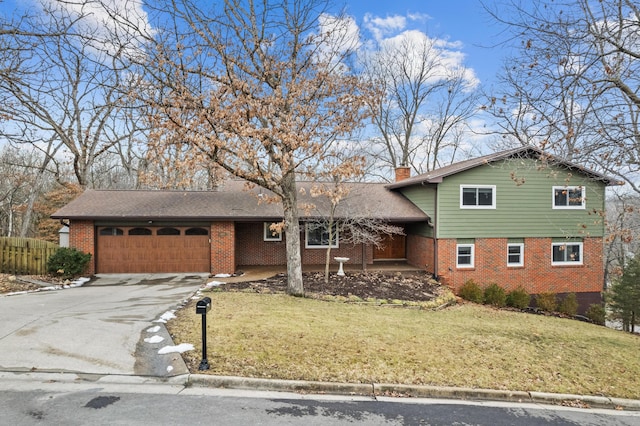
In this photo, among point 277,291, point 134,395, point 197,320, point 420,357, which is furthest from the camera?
point 277,291

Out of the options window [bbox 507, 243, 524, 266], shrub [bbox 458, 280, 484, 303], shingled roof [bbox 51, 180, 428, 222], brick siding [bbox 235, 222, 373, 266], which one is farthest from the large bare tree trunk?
window [bbox 507, 243, 524, 266]

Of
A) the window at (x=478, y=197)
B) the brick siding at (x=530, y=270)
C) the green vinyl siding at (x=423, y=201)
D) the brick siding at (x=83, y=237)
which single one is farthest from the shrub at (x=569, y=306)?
the brick siding at (x=83, y=237)

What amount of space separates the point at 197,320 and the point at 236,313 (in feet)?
3.18

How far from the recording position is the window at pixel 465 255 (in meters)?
16.1

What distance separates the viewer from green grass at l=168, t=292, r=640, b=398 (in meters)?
5.29

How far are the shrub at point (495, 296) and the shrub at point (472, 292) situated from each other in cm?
23

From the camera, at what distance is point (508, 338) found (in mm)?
7914

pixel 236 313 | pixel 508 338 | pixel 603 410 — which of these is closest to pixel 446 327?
pixel 508 338

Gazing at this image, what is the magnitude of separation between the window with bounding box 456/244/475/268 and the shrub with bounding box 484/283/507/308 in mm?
1557

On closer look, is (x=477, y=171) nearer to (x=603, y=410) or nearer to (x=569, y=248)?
(x=569, y=248)

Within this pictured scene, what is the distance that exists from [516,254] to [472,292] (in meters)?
3.57

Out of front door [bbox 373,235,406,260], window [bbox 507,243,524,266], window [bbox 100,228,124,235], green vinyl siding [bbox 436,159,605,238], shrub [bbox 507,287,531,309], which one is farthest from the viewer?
front door [bbox 373,235,406,260]

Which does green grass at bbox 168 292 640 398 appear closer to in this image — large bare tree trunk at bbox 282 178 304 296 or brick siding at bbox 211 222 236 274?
large bare tree trunk at bbox 282 178 304 296

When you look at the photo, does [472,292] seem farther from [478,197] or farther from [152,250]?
[152,250]
